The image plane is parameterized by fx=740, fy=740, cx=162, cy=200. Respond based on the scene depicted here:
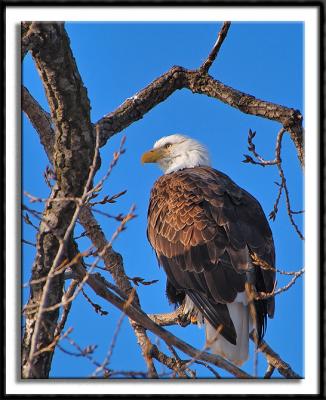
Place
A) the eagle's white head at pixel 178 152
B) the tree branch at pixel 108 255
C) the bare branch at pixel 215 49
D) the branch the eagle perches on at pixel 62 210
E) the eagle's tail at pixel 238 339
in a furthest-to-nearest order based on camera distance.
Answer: the eagle's white head at pixel 178 152
the tree branch at pixel 108 255
the eagle's tail at pixel 238 339
the bare branch at pixel 215 49
the branch the eagle perches on at pixel 62 210

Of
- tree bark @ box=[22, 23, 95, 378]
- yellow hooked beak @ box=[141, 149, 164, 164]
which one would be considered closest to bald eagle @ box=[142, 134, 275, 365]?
yellow hooked beak @ box=[141, 149, 164, 164]

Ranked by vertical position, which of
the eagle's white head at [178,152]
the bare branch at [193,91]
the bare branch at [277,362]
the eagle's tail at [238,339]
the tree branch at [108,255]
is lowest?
the bare branch at [277,362]

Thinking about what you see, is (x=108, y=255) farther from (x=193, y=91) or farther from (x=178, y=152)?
(x=178, y=152)

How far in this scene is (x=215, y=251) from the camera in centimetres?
455

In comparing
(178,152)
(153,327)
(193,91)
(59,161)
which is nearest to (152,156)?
(178,152)

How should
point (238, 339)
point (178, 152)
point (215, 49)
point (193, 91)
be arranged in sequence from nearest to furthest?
point (238, 339), point (215, 49), point (193, 91), point (178, 152)

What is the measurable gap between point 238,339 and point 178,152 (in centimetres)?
215

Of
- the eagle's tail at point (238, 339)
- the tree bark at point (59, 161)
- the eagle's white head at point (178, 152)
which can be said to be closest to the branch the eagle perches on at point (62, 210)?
the tree bark at point (59, 161)

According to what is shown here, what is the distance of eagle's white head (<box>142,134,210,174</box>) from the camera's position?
6023mm

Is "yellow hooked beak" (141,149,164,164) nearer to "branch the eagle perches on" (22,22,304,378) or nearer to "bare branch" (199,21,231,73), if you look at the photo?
"bare branch" (199,21,231,73)

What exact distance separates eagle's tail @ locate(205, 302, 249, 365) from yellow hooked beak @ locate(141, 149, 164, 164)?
5.82 feet

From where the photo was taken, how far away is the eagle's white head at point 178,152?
19.8 feet

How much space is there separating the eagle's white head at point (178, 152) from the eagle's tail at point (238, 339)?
6.00 feet

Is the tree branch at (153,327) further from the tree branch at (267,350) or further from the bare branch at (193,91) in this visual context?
the bare branch at (193,91)
